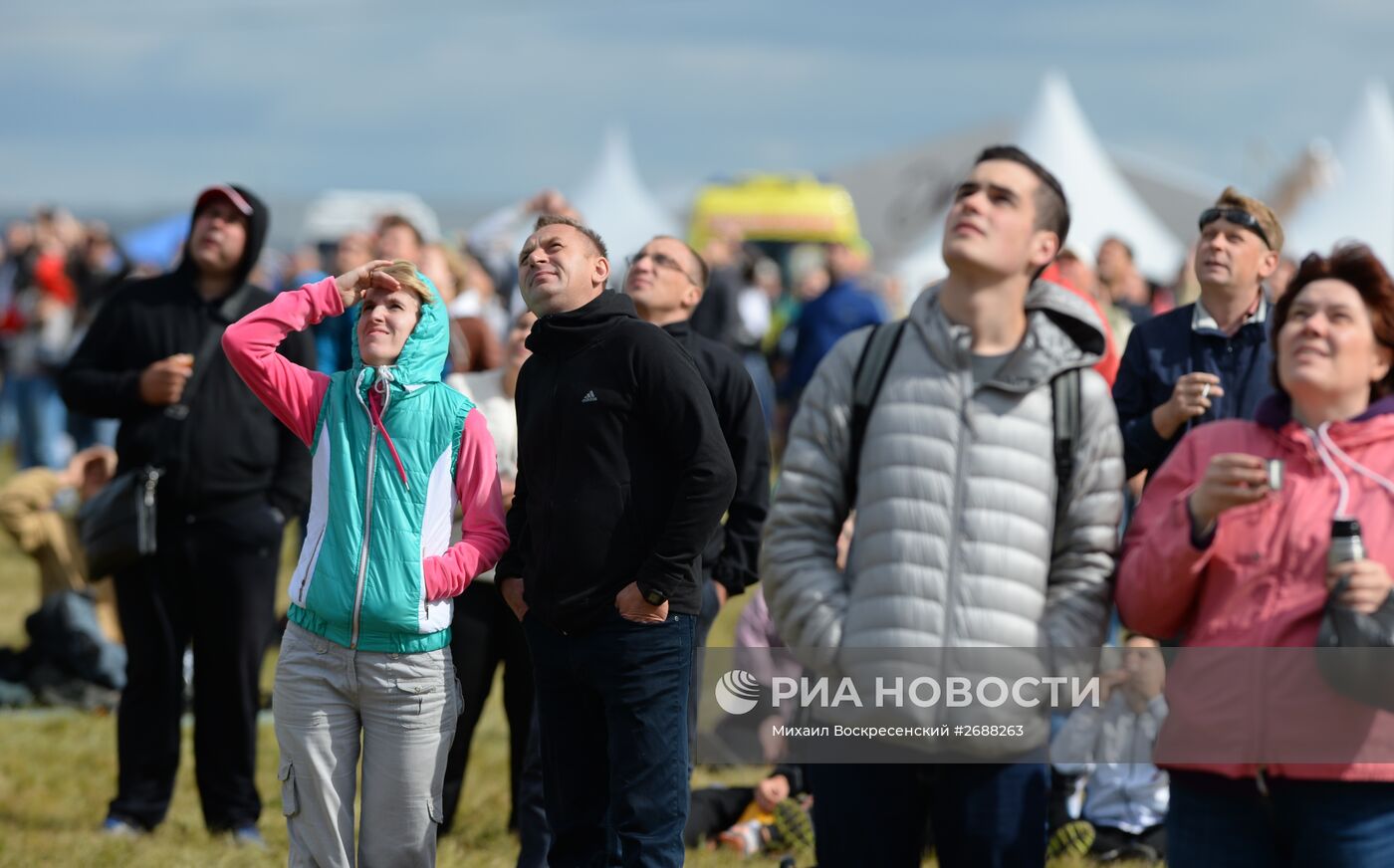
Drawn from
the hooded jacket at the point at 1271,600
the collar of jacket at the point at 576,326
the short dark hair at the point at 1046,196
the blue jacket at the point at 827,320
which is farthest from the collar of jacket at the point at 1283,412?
the blue jacket at the point at 827,320

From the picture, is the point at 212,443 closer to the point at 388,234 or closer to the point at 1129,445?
the point at 388,234

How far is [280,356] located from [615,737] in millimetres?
1419

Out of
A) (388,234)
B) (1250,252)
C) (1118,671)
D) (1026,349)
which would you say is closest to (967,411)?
(1026,349)

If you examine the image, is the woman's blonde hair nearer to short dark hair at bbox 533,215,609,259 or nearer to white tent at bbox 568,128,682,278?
short dark hair at bbox 533,215,609,259

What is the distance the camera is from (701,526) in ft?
14.3

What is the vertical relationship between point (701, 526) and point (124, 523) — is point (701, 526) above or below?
above

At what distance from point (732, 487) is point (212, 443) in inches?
102

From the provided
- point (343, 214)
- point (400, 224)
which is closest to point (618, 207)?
point (343, 214)

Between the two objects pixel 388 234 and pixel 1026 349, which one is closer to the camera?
pixel 1026 349

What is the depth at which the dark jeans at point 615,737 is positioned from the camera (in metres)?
4.37

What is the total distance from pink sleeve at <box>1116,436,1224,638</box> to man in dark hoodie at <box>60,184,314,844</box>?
3.43 meters

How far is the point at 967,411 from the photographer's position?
388 cm

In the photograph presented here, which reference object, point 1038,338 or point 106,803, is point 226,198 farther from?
point 1038,338

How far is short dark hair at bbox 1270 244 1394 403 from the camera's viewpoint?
379cm
